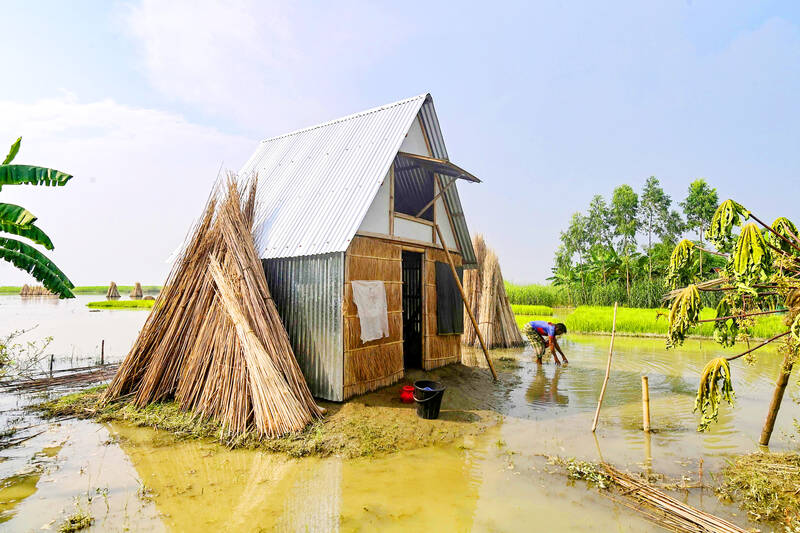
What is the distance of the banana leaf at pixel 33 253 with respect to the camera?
5941 mm

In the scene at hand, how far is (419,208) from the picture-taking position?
373 inches

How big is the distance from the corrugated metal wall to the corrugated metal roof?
10.6 inches

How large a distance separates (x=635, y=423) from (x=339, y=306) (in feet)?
15.4

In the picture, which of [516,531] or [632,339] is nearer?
[516,531]

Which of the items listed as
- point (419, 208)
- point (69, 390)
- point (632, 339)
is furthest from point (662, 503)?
point (632, 339)

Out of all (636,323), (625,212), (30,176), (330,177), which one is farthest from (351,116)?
(625,212)

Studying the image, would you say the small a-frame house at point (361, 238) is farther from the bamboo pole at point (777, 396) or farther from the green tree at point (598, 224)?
the green tree at point (598, 224)

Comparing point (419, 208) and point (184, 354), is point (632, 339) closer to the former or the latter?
point (419, 208)

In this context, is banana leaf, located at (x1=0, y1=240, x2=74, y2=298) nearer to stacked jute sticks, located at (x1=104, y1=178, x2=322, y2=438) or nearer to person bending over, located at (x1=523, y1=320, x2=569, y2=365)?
stacked jute sticks, located at (x1=104, y1=178, x2=322, y2=438)

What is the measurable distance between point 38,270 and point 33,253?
255mm

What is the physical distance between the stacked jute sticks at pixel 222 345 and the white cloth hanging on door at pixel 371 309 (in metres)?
1.20

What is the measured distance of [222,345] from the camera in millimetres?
5934

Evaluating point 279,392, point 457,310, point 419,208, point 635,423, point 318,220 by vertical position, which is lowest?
point 635,423

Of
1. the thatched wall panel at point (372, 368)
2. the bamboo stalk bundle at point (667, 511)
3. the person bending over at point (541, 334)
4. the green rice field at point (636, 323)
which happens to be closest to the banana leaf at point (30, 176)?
the thatched wall panel at point (372, 368)
